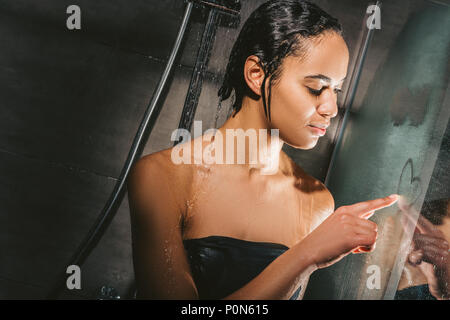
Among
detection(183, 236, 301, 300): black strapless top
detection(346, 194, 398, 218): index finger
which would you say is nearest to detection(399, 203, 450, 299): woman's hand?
detection(346, 194, 398, 218): index finger

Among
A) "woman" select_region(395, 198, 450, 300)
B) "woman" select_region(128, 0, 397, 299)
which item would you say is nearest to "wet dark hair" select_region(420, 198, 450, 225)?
"woman" select_region(395, 198, 450, 300)

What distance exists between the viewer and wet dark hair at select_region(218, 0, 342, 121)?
90 centimetres

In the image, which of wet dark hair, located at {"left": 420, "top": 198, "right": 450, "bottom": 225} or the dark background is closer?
wet dark hair, located at {"left": 420, "top": 198, "right": 450, "bottom": 225}

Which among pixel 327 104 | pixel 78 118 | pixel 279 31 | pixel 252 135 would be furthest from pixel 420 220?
pixel 78 118

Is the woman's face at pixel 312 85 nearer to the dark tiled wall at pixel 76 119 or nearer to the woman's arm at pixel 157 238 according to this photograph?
the dark tiled wall at pixel 76 119

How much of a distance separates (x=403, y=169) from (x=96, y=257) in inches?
39.3

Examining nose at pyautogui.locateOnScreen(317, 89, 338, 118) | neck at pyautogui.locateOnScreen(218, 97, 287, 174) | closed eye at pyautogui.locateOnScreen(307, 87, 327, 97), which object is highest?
closed eye at pyautogui.locateOnScreen(307, 87, 327, 97)

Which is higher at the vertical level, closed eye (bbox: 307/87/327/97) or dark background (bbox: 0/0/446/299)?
closed eye (bbox: 307/87/327/97)

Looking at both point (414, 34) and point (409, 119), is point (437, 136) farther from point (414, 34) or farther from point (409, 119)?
point (414, 34)

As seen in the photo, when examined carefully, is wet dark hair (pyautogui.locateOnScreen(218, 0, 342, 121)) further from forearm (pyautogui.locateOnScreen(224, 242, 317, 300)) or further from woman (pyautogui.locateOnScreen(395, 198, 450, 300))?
woman (pyautogui.locateOnScreen(395, 198, 450, 300))

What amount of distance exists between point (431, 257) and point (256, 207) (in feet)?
1.59

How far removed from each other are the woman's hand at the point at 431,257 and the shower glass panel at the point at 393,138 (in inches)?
1.1

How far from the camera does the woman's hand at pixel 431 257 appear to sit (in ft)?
3.01
